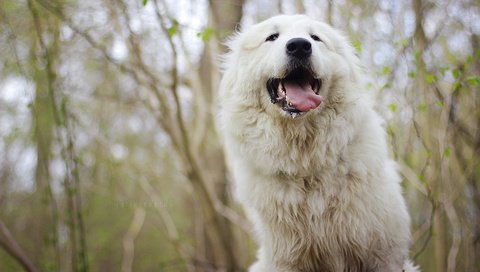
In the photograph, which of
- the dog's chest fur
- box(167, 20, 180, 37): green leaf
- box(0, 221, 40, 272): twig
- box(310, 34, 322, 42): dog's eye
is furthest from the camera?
box(0, 221, 40, 272): twig

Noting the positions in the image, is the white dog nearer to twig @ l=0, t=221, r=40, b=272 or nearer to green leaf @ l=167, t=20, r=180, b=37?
green leaf @ l=167, t=20, r=180, b=37

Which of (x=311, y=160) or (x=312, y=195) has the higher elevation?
(x=311, y=160)

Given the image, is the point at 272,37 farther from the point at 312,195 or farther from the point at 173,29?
the point at 312,195

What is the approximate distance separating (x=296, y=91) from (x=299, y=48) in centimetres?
29

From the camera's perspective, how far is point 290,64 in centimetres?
266

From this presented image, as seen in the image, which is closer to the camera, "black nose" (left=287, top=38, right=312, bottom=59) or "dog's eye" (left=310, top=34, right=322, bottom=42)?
"black nose" (left=287, top=38, right=312, bottom=59)

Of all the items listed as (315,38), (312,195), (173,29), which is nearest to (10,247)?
(173,29)

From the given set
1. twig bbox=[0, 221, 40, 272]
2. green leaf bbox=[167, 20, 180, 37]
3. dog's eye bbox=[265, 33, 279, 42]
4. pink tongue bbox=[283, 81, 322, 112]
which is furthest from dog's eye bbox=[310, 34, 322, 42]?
twig bbox=[0, 221, 40, 272]

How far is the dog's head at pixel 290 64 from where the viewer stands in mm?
2637

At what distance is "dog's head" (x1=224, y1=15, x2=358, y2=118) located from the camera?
8.65 feet

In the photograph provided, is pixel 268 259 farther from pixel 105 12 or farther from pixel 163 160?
pixel 163 160

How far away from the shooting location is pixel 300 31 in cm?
285

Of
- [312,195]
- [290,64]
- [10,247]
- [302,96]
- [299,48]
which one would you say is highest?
[299,48]

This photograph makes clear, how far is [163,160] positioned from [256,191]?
6.57 meters
